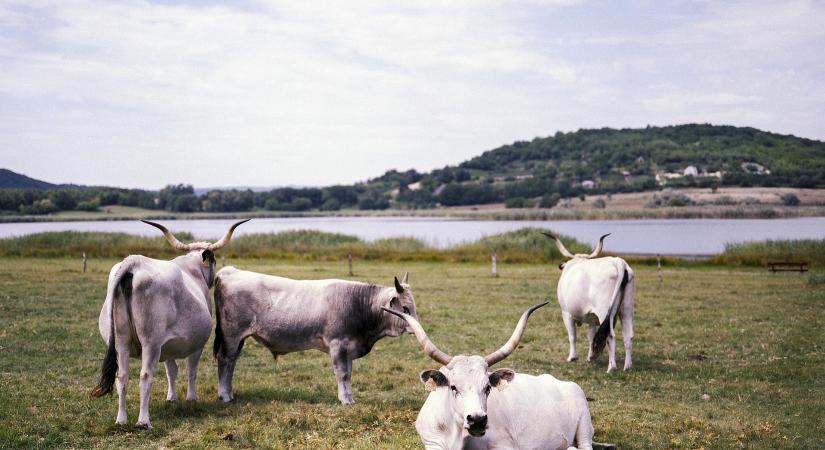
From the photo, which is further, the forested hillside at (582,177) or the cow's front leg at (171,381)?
the forested hillside at (582,177)

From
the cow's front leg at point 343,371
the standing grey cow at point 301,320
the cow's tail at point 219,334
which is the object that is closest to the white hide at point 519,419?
the cow's front leg at point 343,371

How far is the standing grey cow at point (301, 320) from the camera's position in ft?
34.0

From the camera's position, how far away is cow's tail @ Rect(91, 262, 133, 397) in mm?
8711

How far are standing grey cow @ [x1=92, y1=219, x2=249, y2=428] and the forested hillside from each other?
97.8m

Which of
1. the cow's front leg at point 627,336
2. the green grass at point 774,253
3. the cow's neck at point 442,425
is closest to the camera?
the cow's neck at point 442,425

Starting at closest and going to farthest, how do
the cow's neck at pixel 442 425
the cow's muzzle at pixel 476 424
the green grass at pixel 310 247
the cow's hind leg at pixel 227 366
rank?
1. the cow's muzzle at pixel 476 424
2. the cow's neck at pixel 442 425
3. the cow's hind leg at pixel 227 366
4. the green grass at pixel 310 247

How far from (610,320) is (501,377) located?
6862 mm

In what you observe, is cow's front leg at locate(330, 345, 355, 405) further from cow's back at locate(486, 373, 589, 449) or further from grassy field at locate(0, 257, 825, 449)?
cow's back at locate(486, 373, 589, 449)

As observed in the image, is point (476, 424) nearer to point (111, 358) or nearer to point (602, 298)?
point (111, 358)

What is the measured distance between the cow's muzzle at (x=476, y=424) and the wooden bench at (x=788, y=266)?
30084 mm

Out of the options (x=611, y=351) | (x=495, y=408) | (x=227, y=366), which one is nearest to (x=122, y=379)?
(x=227, y=366)

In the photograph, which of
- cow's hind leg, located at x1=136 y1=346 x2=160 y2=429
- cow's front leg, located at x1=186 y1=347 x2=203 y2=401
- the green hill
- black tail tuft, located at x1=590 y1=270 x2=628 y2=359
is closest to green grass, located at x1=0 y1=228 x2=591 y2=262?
black tail tuft, located at x1=590 y1=270 x2=628 y2=359

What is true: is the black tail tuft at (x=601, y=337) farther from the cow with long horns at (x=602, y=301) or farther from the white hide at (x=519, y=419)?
the white hide at (x=519, y=419)

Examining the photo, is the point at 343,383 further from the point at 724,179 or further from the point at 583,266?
the point at 724,179
